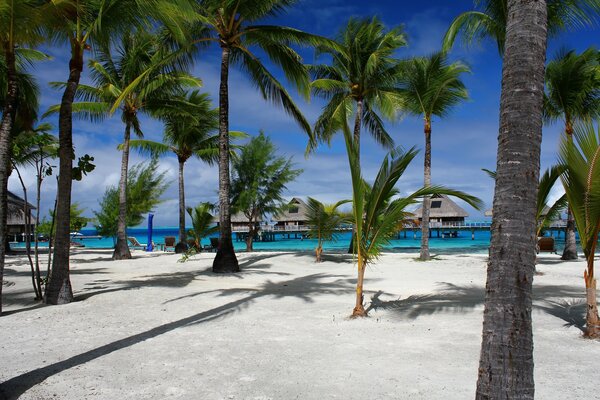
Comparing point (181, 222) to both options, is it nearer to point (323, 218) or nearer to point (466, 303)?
point (323, 218)

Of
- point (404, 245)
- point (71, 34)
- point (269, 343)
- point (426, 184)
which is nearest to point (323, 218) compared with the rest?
point (426, 184)

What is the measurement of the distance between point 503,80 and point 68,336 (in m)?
5.47

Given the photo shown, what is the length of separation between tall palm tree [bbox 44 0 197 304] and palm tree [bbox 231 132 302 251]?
43.6 ft

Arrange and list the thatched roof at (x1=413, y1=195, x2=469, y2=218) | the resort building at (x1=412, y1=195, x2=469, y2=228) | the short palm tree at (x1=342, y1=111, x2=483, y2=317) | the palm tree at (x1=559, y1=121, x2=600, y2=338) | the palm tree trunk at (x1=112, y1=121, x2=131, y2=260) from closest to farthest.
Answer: the palm tree at (x1=559, y1=121, x2=600, y2=338), the short palm tree at (x1=342, y1=111, x2=483, y2=317), the palm tree trunk at (x1=112, y1=121, x2=131, y2=260), the resort building at (x1=412, y1=195, x2=469, y2=228), the thatched roof at (x1=413, y1=195, x2=469, y2=218)

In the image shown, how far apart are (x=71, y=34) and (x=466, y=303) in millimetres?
8015

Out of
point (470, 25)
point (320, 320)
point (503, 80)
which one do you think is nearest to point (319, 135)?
point (470, 25)

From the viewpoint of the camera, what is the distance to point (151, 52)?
1630 cm

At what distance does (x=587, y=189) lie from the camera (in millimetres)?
4711

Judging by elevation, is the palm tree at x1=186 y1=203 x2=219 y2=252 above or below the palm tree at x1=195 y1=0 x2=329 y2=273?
below

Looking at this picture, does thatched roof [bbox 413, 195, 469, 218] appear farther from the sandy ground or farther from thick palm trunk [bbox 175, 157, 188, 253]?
the sandy ground

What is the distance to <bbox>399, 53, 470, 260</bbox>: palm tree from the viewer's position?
15.3 meters

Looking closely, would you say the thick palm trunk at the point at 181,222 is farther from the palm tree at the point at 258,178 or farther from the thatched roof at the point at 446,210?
the thatched roof at the point at 446,210

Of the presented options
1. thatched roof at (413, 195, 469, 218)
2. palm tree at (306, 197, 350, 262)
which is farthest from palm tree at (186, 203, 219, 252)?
thatched roof at (413, 195, 469, 218)

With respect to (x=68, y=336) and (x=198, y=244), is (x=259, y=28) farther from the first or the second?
(x=198, y=244)
